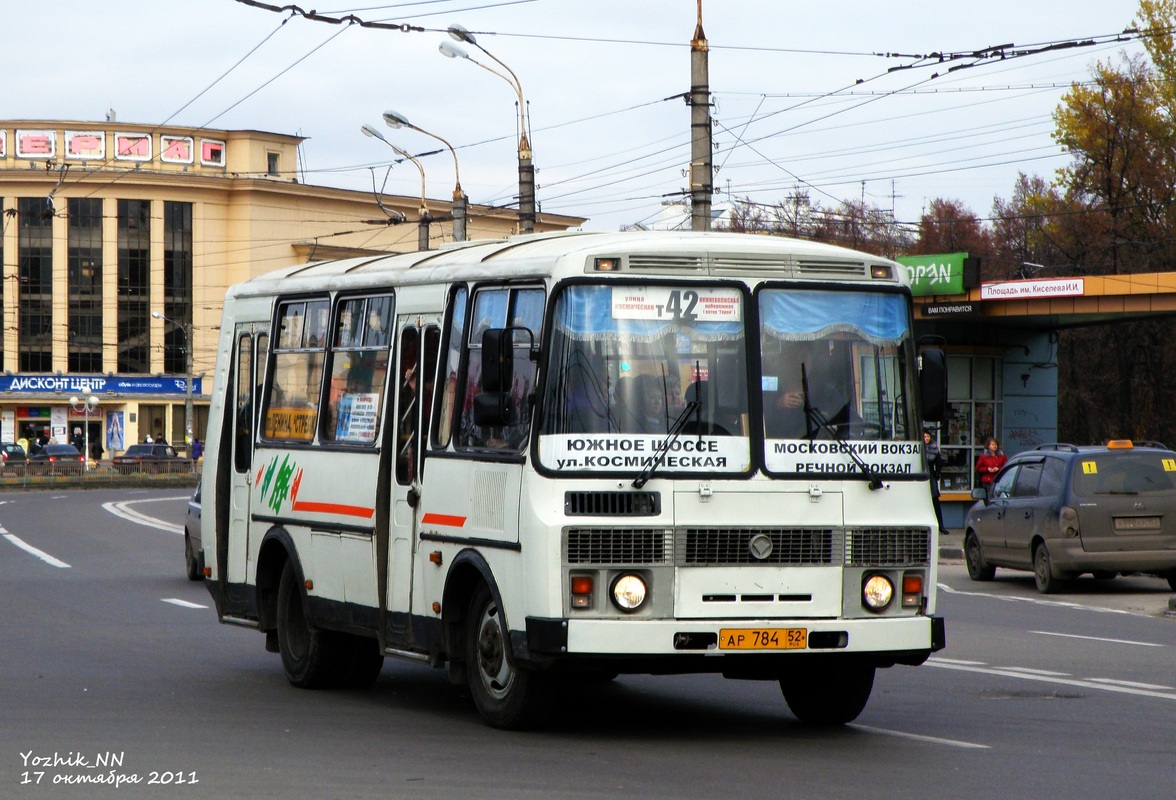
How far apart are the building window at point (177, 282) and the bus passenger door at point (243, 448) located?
82721mm

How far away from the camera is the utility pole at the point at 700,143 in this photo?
2152 cm

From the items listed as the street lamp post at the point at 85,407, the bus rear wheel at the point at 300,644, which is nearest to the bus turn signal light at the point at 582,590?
the bus rear wheel at the point at 300,644

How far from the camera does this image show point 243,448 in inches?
504

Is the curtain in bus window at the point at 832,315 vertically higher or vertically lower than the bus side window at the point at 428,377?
higher

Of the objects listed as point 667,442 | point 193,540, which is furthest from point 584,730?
point 193,540

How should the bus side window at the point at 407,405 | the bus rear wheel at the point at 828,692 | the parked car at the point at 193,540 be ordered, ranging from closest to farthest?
the bus rear wheel at the point at 828,692
the bus side window at the point at 407,405
the parked car at the point at 193,540

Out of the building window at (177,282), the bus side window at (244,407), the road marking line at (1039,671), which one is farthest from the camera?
the building window at (177,282)

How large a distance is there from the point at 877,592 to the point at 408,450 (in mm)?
2937

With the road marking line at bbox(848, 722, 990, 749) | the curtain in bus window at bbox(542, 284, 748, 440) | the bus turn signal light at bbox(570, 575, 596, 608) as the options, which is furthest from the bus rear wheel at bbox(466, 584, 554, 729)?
the road marking line at bbox(848, 722, 990, 749)

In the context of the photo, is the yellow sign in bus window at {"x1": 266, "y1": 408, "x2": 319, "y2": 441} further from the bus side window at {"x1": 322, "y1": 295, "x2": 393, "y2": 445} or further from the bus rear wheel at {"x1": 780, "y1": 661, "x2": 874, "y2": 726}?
the bus rear wheel at {"x1": 780, "y1": 661, "x2": 874, "y2": 726}

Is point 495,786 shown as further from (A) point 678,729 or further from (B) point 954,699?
(B) point 954,699

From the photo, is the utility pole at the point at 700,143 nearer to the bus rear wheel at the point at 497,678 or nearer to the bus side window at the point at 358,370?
the bus side window at the point at 358,370

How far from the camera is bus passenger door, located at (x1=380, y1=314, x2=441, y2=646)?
33.9 feet

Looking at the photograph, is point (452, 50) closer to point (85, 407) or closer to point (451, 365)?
point (451, 365)
